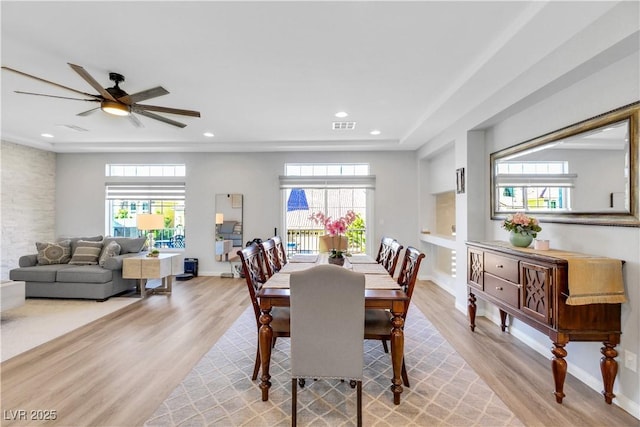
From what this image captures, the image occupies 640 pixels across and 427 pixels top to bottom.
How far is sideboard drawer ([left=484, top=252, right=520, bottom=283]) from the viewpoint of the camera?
8.20 feet

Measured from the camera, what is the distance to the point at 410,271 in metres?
2.26

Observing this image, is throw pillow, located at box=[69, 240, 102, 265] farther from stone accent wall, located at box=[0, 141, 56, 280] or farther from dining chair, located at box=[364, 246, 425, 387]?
dining chair, located at box=[364, 246, 425, 387]

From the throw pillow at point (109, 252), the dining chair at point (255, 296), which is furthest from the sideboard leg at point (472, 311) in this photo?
the throw pillow at point (109, 252)

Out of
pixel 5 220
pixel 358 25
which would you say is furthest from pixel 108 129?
pixel 358 25

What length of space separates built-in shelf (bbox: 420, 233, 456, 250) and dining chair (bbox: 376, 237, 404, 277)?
1.45m

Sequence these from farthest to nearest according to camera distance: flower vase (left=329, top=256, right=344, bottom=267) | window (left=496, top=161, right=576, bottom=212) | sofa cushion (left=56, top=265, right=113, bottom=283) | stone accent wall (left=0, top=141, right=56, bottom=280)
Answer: stone accent wall (left=0, top=141, right=56, bottom=280)
sofa cushion (left=56, top=265, right=113, bottom=283)
flower vase (left=329, top=256, right=344, bottom=267)
window (left=496, top=161, right=576, bottom=212)

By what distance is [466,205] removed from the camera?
3.81 meters

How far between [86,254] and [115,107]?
292 cm

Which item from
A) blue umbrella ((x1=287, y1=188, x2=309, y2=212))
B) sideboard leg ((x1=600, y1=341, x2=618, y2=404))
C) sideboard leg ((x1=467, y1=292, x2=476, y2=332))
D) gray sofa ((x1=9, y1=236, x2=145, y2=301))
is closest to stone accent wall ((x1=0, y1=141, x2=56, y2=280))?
gray sofa ((x1=9, y1=236, x2=145, y2=301))

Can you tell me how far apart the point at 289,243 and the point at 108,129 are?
3.84m

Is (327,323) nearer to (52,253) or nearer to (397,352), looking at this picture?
(397,352)

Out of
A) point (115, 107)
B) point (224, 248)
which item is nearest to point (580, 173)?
point (115, 107)

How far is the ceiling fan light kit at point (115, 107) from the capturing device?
2.88 metres

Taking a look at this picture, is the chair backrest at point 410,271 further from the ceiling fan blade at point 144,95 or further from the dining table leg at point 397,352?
the ceiling fan blade at point 144,95
